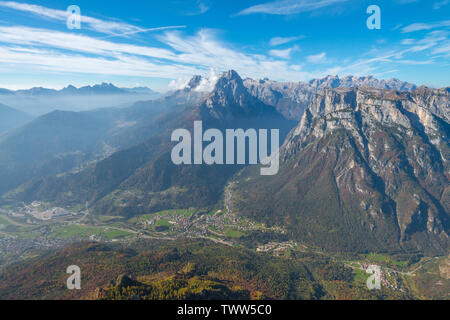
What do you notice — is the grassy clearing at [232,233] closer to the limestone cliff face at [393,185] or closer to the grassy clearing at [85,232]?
the limestone cliff face at [393,185]

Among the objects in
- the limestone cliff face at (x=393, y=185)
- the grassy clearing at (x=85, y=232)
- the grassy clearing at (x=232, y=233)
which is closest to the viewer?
the limestone cliff face at (x=393, y=185)

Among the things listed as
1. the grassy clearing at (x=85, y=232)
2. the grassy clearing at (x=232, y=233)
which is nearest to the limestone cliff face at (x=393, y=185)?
the grassy clearing at (x=232, y=233)

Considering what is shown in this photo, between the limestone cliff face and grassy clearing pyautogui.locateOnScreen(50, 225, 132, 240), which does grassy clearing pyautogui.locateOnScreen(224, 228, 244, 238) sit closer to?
the limestone cliff face

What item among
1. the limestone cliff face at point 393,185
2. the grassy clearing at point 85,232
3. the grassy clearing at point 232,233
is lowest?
the grassy clearing at point 85,232

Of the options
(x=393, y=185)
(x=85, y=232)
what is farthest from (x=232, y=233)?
(x=393, y=185)

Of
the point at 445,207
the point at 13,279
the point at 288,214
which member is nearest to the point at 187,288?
the point at 13,279

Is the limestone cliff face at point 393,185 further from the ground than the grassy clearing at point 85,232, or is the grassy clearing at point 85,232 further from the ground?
the limestone cliff face at point 393,185

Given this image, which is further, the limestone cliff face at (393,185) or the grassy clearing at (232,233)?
the grassy clearing at (232,233)
